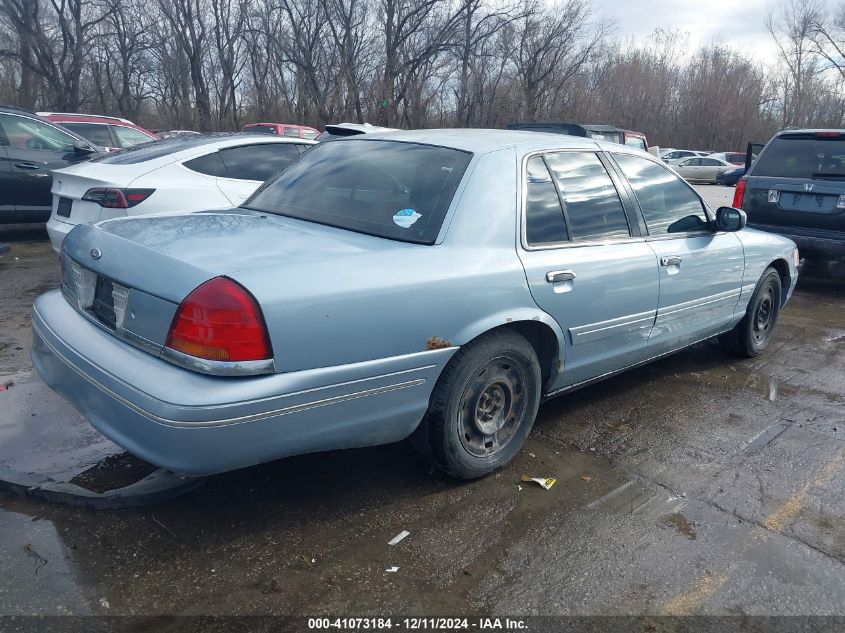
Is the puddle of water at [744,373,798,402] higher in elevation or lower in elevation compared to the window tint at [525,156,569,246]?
lower

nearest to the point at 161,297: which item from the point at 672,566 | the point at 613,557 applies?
the point at 613,557

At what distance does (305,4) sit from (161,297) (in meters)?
35.6

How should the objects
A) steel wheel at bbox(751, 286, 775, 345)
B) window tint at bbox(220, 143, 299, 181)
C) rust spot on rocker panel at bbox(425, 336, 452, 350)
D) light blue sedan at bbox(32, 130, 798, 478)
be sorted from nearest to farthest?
light blue sedan at bbox(32, 130, 798, 478) → rust spot on rocker panel at bbox(425, 336, 452, 350) → steel wheel at bbox(751, 286, 775, 345) → window tint at bbox(220, 143, 299, 181)

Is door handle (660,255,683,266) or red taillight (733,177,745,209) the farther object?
red taillight (733,177,745,209)

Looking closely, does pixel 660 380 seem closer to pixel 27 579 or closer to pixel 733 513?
pixel 733 513

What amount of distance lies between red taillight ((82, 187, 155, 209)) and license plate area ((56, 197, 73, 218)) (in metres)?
0.46

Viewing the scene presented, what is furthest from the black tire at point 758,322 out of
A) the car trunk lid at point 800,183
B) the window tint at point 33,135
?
the window tint at point 33,135

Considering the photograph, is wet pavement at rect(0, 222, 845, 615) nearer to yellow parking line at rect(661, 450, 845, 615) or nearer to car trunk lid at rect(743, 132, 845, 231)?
yellow parking line at rect(661, 450, 845, 615)

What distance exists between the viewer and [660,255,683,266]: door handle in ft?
13.6

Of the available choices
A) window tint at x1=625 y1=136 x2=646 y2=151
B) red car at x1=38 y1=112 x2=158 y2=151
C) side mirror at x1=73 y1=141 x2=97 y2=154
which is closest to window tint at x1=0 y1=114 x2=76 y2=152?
side mirror at x1=73 y1=141 x2=97 y2=154

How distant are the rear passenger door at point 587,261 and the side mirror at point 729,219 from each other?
2.82 feet

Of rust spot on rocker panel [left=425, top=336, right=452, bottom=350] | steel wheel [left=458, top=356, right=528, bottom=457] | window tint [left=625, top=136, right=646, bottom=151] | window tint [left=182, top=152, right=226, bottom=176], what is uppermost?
window tint [left=625, top=136, right=646, bottom=151]

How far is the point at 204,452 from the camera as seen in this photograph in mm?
2469

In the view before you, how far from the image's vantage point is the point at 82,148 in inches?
353
